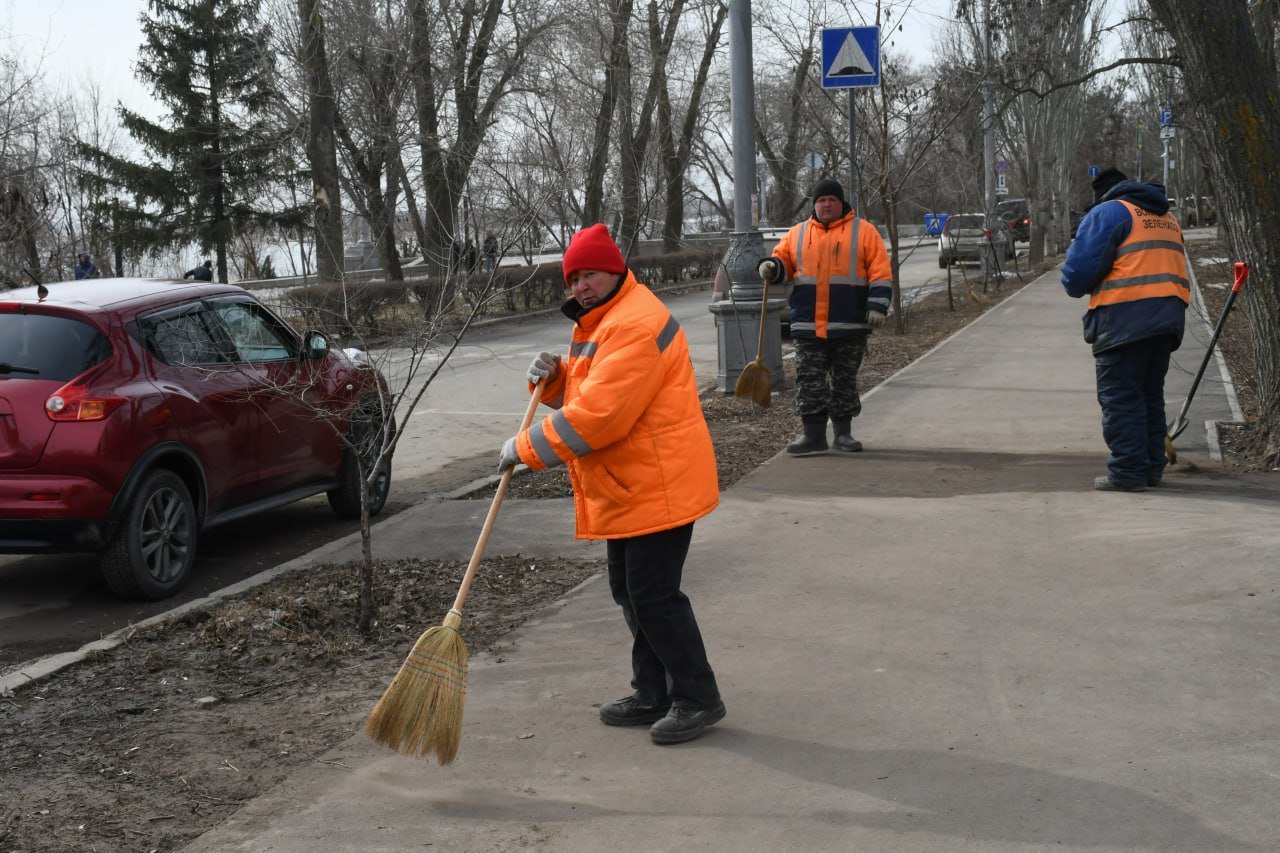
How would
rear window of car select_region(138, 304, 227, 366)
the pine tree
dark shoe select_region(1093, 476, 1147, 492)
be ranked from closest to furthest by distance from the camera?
1. rear window of car select_region(138, 304, 227, 366)
2. dark shoe select_region(1093, 476, 1147, 492)
3. the pine tree

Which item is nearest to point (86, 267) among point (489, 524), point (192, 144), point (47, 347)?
point (192, 144)

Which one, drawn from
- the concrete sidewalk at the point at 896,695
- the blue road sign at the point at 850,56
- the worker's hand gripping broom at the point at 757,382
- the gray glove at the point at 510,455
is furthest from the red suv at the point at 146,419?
the blue road sign at the point at 850,56

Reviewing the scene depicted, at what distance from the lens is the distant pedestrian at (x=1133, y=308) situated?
784 cm

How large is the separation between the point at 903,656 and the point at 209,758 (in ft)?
8.43

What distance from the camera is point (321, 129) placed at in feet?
75.4

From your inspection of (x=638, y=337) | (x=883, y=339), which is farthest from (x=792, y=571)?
(x=883, y=339)

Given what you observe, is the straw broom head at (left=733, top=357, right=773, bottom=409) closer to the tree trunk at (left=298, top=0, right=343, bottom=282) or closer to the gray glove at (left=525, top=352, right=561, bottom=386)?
the gray glove at (left=525, top=352, right=561, bottom=386)

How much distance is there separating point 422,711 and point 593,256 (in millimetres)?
1534

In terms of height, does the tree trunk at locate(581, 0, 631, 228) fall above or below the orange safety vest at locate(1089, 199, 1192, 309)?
above

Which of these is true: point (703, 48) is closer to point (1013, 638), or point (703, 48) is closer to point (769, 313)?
point (769, 313)

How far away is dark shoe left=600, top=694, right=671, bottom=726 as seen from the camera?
471cm

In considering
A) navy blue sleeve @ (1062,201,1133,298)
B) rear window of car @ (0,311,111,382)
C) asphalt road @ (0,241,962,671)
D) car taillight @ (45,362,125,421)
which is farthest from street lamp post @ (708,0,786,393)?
car taillight @ (45,362,125,421)

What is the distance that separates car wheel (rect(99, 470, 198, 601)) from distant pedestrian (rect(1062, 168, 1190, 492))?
5.13 metres

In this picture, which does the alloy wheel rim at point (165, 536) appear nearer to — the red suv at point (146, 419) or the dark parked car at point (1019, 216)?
the red suv at point (146, 419)
